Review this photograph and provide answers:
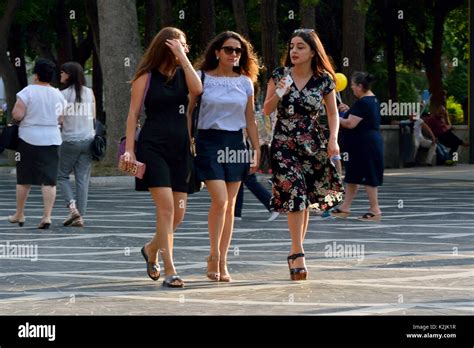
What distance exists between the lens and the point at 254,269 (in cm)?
1165

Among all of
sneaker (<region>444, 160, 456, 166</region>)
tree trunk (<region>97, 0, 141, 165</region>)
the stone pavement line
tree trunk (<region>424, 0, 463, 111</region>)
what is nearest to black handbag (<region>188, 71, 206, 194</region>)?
the stone pavement line

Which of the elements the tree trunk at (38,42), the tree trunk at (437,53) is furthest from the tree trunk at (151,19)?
the tree trunk at (437,53)

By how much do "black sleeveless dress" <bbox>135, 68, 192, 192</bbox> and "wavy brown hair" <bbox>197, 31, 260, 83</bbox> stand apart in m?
0.52

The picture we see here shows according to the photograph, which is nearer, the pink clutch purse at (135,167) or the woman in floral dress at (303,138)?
the pink clutch purse at (135,167)

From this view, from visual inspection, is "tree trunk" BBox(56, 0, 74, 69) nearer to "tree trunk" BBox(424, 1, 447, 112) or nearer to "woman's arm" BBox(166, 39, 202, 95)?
"tree trunk" BBox(424, 1, 447, 112)

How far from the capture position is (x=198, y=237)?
1457 centimetres

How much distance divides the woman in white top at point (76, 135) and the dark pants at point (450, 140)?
18.4 metres

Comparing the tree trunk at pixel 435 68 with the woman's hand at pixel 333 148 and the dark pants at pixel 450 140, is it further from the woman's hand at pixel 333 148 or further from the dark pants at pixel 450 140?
the woman's hand at pixel 333 148

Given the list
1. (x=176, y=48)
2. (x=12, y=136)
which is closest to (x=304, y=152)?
(x=176, y=48)

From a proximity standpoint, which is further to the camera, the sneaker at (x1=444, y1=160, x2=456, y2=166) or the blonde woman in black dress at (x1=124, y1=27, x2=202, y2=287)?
the sneaker at (x1=444, y1=160, x2=456, y2=166)

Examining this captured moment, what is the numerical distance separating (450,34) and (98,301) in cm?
5029

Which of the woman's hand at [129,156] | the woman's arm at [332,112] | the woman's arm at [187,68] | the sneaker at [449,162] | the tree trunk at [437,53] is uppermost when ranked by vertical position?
the woman's arm at [187,68]

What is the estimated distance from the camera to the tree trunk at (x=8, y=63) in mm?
33938

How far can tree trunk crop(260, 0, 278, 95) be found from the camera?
29516 mm
